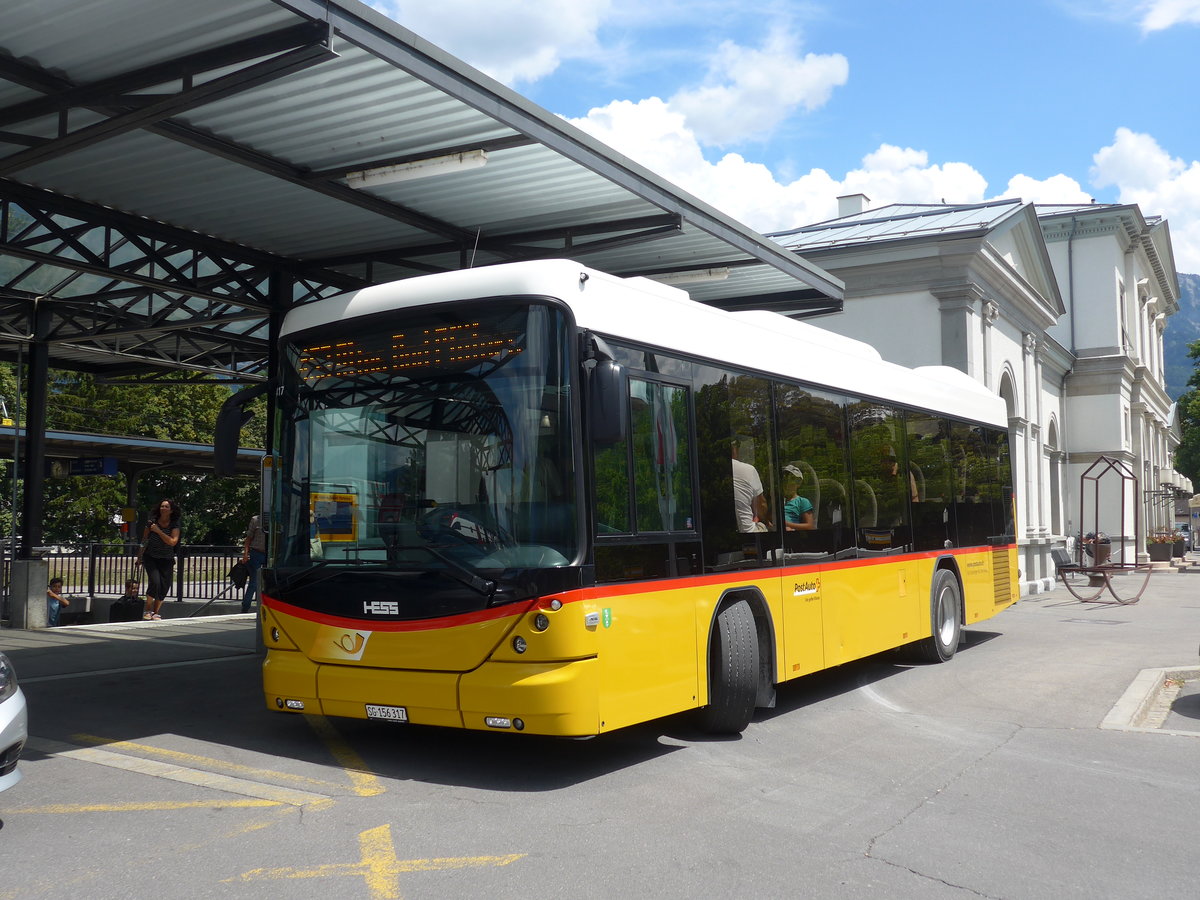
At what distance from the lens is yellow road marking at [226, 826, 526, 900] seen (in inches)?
194

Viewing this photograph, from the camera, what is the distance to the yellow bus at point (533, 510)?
6.79 meters

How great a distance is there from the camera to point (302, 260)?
47.0 ft

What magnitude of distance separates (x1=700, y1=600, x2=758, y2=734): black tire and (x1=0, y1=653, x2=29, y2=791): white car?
166 inches

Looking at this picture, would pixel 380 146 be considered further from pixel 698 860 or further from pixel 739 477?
pixel 698 860

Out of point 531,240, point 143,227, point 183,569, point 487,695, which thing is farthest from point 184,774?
point 183,569

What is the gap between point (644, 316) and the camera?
7.73m

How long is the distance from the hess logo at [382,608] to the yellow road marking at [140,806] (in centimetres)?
128

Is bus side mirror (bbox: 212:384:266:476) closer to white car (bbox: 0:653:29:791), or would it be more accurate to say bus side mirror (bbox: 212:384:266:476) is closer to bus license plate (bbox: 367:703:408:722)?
bus license plate (bbox: 367:703:408:722)

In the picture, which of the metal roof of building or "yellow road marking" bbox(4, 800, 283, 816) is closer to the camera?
"yellow road marking" bbox(4, 800, 283, 816)

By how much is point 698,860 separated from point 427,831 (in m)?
1.36

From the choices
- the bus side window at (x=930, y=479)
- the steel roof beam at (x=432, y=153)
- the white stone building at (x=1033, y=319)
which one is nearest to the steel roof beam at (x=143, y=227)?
the steel roof beam at (x=432, y=153)

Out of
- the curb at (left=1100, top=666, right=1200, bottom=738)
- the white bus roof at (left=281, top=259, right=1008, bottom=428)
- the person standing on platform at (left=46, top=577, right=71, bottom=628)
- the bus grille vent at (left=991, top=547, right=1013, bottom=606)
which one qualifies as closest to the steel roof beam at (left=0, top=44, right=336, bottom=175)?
the white bus roof at (left=281, top=259, right=1008, bottom=428)

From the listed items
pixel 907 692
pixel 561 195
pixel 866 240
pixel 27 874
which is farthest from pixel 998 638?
pixel 27 874

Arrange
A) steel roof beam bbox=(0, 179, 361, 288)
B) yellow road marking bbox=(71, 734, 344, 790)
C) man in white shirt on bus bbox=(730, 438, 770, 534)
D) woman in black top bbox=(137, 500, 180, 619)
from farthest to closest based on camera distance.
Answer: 1. woman in black top bbox=(137, 500, 180, 619)
2. steel roof beam bbox=(0, 179, 361, 288)
3. man in white shirt on bus bbox=(730, 438, 770, 534)
4. yellow road marking bbox=(71, 734, 344, 790)
